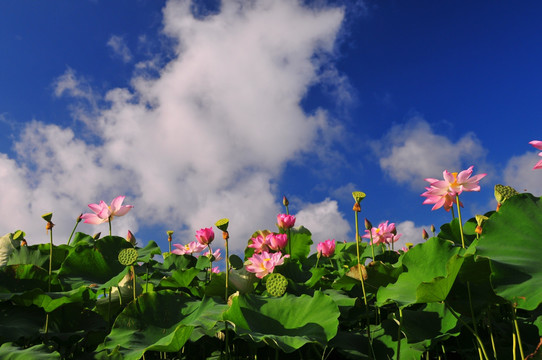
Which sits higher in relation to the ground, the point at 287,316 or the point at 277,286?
the point at 277,286

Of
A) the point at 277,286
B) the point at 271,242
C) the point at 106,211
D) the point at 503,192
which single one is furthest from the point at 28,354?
the point at 503,192

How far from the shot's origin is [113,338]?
1.53 m

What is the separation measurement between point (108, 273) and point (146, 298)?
59cm

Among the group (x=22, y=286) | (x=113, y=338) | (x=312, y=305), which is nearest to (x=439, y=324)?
(x=312, y=305)

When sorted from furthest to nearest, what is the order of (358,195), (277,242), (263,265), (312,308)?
(277,242) < (263,265) < (358,195) < (312,308)

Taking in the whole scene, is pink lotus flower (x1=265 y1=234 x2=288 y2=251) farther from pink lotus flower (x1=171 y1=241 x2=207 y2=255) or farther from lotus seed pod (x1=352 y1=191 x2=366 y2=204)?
pink lotus flower (x1=171 y1=241 x2=207 y2=255)

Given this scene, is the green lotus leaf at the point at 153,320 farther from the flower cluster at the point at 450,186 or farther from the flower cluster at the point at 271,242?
the flower cluster at the point at 450,186

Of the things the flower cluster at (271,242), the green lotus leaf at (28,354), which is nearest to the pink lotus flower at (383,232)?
the flower cluster at (271,242)

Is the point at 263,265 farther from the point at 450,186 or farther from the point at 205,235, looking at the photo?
the point at 450,186

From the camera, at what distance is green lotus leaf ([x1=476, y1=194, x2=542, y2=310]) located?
127 cm

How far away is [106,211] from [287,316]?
128 cm

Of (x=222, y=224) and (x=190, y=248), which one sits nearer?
(x=222, y=224)

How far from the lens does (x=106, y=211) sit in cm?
238

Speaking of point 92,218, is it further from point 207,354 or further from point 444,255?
point 444,255
